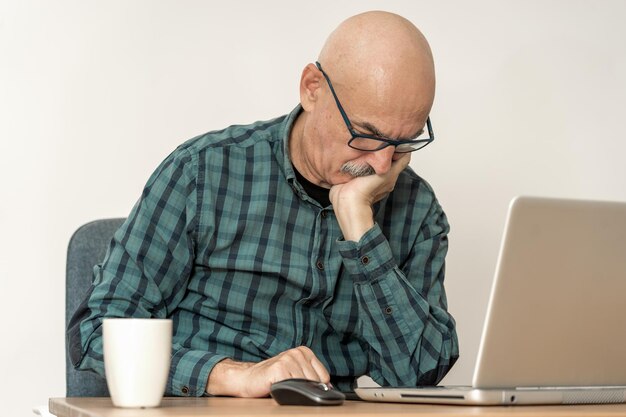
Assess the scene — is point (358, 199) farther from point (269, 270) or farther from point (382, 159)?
point (269, 270)

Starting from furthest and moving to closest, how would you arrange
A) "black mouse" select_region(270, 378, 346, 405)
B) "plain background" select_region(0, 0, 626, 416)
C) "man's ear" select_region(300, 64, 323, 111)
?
"plain background" select_region(0, 0, 626, 416)
"man's ear" select_region(300, 64, 323, 111)
"black mouse" select_region(270, 378, 346, 405)

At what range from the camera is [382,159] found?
1737 mm

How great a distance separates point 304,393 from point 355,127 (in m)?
0.67

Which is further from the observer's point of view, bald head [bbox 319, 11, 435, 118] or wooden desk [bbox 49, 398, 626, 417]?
bald head [bbox 319, 11, 435, 118]

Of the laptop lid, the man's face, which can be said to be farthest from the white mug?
the man's face

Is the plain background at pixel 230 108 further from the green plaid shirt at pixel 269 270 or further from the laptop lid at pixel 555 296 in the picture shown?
the laptop lid at pixel 555 296

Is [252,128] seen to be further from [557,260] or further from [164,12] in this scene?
[557,260]

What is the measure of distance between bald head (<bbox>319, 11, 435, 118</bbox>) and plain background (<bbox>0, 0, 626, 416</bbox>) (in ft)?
2.54

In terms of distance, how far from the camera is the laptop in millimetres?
1146

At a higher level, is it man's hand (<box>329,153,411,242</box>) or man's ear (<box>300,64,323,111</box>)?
man's ear (<box>300,64,323,111</box>)

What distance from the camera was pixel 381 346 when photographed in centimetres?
179

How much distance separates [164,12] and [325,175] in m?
0.87

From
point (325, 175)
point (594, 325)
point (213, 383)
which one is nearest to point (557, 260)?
point (594, 325)

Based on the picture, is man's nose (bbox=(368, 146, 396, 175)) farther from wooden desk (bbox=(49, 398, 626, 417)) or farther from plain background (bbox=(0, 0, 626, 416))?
plain background (bbox=(0, 0, 626, 416))
